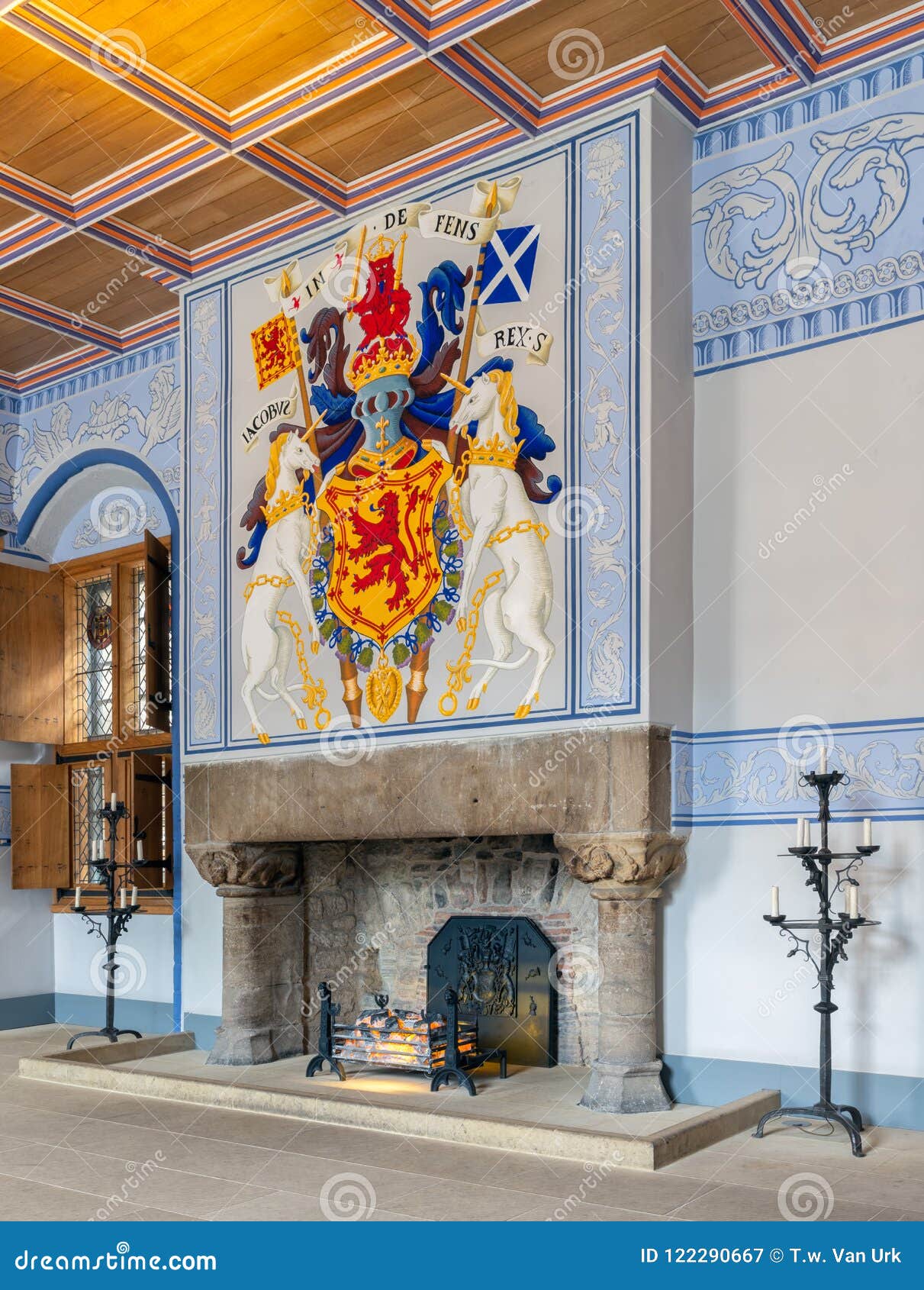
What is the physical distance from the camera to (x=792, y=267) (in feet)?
19.2

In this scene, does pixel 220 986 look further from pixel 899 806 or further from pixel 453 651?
pixel 899 806

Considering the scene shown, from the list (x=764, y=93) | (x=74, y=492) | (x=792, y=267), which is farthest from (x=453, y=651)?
(x=74, y=492)

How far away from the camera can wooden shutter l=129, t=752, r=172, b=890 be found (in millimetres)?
8734

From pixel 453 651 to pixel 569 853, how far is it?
113cm

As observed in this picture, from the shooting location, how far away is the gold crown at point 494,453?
20.1 ft

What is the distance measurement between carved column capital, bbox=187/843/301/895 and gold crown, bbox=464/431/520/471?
2.40m

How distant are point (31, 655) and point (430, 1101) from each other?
5103 mm

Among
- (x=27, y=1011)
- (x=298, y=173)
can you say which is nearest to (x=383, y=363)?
(x=298, y=173)
